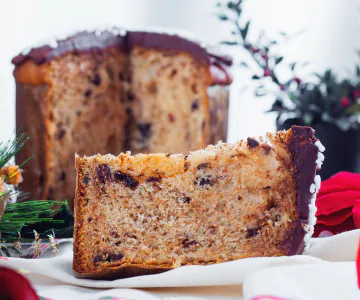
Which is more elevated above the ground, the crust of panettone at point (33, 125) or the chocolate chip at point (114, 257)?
the chocolate chip at point (114, 257)

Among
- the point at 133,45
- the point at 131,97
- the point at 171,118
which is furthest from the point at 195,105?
the point at 133,45

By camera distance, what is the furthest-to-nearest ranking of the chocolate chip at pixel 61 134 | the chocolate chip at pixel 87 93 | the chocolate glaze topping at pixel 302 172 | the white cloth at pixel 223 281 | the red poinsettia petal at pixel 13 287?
the chocolate chip at pixel 87 93, the chocolate chip at pixel 61 134, the chocolate glaze topping at pixel 302 172, the white cloth at pixel 223 281, the red poinsettia petal at pixel 13 287

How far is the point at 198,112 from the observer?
2791 millimetres

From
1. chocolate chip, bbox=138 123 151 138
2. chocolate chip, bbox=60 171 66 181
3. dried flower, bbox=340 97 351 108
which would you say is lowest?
chocolate chip, bbox=60 171 66 181

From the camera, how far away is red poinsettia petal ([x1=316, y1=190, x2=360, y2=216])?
1.30 m

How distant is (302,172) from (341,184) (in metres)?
0.33

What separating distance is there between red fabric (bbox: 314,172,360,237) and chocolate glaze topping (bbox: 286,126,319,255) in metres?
0.24

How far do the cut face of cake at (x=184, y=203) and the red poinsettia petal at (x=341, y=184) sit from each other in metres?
0.29

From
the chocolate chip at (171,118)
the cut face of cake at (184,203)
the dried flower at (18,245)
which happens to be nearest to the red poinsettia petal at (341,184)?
the cut face of cake at (184,203)

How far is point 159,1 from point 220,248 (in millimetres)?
2894

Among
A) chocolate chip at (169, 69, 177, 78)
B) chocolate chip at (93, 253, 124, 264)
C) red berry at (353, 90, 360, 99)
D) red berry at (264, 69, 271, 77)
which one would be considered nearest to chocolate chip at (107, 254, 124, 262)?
chocolate chip at (93, 253, 124, 264)

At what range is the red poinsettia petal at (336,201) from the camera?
4.25ft

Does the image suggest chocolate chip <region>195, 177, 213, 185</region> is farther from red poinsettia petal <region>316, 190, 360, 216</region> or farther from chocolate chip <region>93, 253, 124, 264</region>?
red poinsettia petal <region>316, 190, 360, 216</region>

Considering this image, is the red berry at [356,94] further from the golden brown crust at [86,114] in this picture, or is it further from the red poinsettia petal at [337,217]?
the red poinsettia petal at [337,217]
